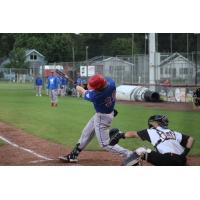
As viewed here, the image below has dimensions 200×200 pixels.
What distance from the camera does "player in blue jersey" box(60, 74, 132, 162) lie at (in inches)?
271

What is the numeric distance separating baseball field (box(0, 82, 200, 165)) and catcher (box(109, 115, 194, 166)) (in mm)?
631

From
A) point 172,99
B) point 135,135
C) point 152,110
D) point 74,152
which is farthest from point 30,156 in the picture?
point 172,99

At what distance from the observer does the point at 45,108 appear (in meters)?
8.00

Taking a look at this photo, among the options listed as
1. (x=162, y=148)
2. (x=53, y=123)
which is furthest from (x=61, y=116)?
(x=162, y=148)

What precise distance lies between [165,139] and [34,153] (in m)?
2.08

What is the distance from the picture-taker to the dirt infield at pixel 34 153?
7336 mm

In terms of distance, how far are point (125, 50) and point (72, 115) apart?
1.51 metres

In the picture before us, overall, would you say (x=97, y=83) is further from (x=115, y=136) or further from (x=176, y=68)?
(x=176, y=68)

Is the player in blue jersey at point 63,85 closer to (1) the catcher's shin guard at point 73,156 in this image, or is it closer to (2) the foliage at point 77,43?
(2) the foliage at point 77,43

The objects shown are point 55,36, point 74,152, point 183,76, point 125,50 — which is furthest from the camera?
point 183,76

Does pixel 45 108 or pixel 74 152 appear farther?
pixel 45 108

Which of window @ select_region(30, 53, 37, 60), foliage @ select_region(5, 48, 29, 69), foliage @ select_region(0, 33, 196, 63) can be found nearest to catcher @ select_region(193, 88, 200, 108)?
foliage @ select_region(0, 33, 196, 63)
